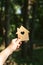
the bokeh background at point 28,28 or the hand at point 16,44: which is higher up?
the hand at point 16,44

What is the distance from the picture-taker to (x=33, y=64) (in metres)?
16.1

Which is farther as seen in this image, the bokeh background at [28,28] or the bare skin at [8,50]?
the bokeh background at [28,28]

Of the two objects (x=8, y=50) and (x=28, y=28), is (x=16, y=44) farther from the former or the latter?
(x=28, y=28)

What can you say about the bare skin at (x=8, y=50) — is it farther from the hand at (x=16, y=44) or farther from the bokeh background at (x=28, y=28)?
the bokeh background at (x=28, y=28)

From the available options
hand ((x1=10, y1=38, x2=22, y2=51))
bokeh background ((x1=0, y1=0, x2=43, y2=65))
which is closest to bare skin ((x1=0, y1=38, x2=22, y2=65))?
hand ((x1=10, y1=38, x2=22, y2=51))

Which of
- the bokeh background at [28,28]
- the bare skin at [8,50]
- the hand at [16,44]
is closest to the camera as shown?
the bare skin at [8,50]

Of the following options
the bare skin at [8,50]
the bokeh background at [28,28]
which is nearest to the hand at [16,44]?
the bare skin at [8,50]

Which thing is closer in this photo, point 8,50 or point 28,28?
point 8,50

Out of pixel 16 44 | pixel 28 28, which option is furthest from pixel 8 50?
pixel 28 28

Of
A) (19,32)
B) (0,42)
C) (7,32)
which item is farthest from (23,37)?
(0,42)

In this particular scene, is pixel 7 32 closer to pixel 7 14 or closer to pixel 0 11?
pixel 7 14

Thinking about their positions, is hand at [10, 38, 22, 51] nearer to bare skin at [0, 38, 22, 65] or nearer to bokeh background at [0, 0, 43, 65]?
bare skin at [0, 38, 22, 65]

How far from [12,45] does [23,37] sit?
145mm

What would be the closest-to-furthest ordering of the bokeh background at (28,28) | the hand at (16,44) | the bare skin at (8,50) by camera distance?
1. the bare skin at (8,50)
2. the hand at (16,44)
3. the bokeh background at (28,28)
